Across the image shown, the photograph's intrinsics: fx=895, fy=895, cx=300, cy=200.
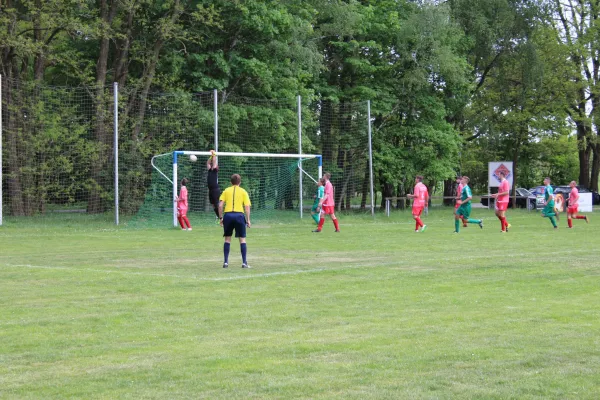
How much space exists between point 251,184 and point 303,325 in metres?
27.4

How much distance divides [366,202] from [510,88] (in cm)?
1662

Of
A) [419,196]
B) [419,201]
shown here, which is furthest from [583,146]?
[419,201]

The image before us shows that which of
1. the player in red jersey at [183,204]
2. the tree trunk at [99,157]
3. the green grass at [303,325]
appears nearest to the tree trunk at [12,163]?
the tree trunk at [99,157]

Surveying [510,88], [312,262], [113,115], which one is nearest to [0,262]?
[312,262]

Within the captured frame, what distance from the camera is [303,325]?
33.9ft


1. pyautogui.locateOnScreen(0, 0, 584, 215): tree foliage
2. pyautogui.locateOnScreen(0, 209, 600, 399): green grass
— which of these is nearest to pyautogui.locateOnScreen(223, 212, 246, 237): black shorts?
pyautogui.locateOnScreen(0, 209, 600, 399): green grass

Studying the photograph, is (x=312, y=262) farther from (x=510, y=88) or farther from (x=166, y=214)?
(x=510, y=88)

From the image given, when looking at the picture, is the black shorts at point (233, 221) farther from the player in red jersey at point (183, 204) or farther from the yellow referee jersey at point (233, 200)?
the player in red jersey at point (183, 204)

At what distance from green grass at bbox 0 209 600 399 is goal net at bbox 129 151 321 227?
14032mm

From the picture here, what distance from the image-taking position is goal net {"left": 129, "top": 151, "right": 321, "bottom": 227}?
34625mm

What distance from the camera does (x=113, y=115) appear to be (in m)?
35.0

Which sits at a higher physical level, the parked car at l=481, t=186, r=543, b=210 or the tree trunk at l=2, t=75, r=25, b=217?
the tree trunk at l=2, t=75, r=25, b=217

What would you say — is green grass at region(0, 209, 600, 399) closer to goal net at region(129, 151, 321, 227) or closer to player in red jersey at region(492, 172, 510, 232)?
player in red jersey at region(492, 172, 510, 232)

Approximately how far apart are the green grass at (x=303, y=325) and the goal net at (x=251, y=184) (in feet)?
46.0
